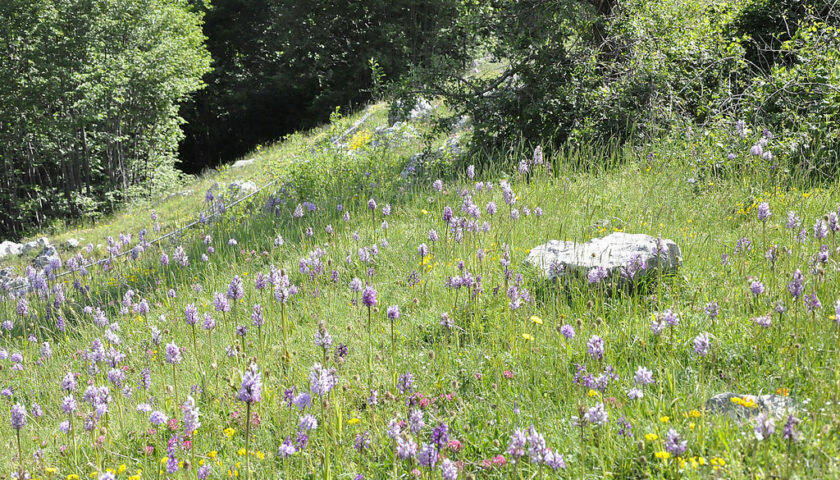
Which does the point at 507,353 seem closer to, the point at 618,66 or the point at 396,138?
the point at 618,66

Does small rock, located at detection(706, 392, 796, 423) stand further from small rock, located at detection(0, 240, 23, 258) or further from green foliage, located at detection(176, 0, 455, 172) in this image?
green foliage, located at detection(176, 0, 455, 172)

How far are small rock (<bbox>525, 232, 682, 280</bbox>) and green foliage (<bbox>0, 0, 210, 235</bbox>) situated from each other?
793 inches

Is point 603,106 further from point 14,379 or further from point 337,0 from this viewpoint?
point 337,0

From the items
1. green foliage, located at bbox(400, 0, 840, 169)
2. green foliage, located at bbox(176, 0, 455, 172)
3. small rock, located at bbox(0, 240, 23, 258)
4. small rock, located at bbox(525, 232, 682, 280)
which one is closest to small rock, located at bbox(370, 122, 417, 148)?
green foliage, located at bbox(400, 0, 840, 169)

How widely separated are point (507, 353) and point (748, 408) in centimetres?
120

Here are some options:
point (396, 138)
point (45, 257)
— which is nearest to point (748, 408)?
point (396, 138)

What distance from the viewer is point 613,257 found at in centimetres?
376

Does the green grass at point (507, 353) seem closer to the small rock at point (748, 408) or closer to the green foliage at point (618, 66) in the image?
the small rock at point (748, 408)

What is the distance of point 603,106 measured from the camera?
25.2ft

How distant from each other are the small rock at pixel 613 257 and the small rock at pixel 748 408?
108 cm

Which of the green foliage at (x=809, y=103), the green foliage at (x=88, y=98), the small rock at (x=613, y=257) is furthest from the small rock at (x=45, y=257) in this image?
the green foliage at (x=809, y=103)

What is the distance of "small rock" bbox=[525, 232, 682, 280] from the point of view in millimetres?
3586

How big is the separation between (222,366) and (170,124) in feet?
82.3

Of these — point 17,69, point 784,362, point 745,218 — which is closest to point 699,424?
point 784,362
